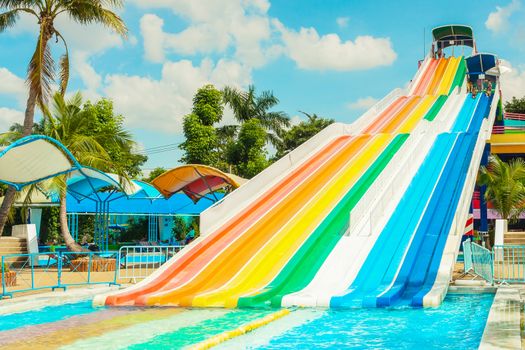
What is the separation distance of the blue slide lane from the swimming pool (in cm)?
67

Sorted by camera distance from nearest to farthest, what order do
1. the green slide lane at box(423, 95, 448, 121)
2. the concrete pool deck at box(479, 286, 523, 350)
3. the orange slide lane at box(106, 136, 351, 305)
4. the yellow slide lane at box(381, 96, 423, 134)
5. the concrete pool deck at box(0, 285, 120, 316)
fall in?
1. the concrete pool deck at box(479, 286, 523, 350)
2. the concrete pool deck at box(0, 285, 120, 316)
3. the orange slide lane at box(106, 136, 351, 305)
4. the yellow slide lane at box(381, 96, 423, 134)
5. the green slide lane at box(423, 95, 448, 121)

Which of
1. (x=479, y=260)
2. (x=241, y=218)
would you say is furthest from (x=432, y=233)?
(x=241, y=218)

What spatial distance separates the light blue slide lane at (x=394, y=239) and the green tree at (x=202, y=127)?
1821cm

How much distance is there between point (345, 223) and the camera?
15.7m

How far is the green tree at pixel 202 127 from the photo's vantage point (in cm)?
3659

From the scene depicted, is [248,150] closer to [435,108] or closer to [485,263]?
[435,108]

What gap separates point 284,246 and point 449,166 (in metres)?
7.18

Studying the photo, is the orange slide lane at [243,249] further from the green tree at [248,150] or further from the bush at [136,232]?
the bush at [136,232]

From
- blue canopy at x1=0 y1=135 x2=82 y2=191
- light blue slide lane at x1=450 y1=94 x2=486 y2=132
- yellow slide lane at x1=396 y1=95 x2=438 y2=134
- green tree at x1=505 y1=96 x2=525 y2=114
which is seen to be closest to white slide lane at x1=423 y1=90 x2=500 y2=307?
light blue slide lane at x1=450 y1=94 x2=486 y2=132

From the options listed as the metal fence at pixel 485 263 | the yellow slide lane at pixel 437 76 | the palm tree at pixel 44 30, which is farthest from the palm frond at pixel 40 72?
the yellow slide lane at pixel 437 76

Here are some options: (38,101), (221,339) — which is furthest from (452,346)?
(38,101)

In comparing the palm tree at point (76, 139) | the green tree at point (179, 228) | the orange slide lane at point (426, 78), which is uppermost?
the orange slide lane at point (426, 78)

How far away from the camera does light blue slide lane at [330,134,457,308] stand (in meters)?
11.9

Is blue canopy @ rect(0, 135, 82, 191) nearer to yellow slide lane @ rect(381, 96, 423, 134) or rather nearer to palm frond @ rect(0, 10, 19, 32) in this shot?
palm frond @ rect(0, 10, 19, 32)
